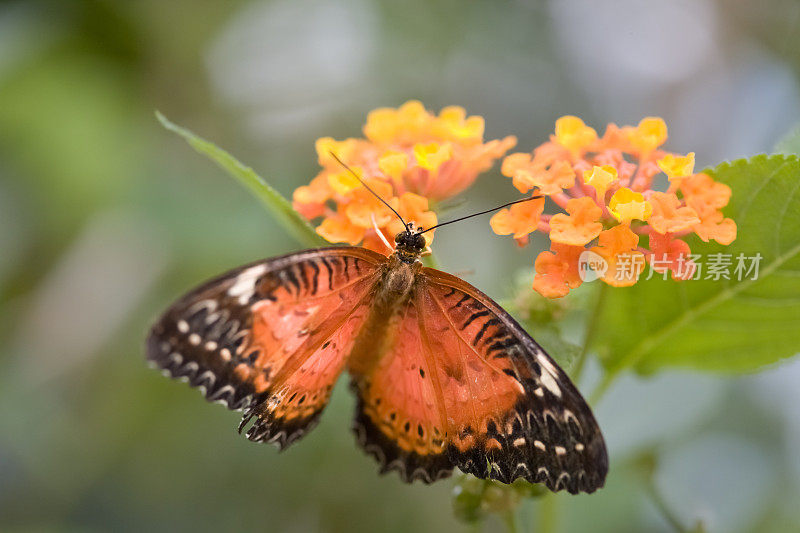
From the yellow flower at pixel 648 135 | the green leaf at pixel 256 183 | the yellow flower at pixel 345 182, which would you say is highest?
the yellow flower at pixel 648 135

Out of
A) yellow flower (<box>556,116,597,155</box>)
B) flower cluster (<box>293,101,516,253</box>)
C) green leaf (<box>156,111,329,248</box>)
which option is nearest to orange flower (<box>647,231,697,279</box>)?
yellow flower (<box>556,116,597,155</box>)

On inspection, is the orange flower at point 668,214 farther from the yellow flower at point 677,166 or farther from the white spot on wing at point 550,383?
the white spot on wing at point 550,383

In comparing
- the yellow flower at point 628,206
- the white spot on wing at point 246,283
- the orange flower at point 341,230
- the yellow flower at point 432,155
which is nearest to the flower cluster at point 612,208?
the yellow flower at point 628,206

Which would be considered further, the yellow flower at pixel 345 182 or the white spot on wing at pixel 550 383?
the yellow flower at pixel 345 182

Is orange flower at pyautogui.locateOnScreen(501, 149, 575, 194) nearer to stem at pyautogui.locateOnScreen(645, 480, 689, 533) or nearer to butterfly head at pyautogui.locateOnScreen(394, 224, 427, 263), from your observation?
butterfly head at pyautogui.locateOnScreen(394, 224, 427, 263)

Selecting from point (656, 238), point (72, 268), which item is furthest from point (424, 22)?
point (656, 238)

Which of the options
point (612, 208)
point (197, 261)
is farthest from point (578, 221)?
point (197, 261)

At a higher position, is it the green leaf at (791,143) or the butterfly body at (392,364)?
the green leaf at (791,143)
